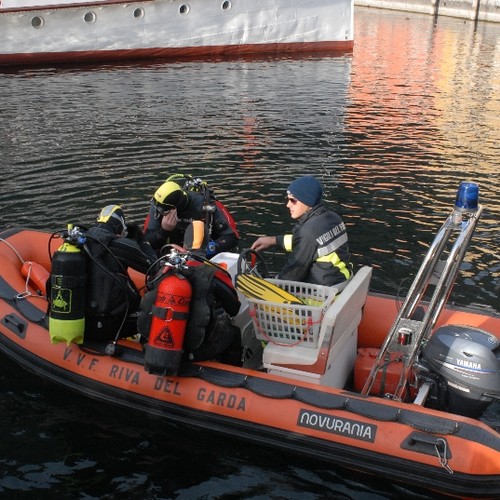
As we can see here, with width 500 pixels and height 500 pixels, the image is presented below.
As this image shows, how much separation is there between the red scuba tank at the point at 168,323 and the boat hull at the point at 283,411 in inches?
16.4

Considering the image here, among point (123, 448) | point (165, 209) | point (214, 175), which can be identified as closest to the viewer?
point (123, 448)

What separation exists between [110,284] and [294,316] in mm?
1603

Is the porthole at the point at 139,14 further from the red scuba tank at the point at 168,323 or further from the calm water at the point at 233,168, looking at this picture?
the red scuba tank at the point at 168,323

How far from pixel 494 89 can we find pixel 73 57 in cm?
1404

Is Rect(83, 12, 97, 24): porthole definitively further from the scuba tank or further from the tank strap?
the tank strap

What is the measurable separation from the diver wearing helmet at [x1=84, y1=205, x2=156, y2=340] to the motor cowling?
12 centimetres

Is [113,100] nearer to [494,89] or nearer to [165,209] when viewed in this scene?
[494,89]

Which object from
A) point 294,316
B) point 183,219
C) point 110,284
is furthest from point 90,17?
point 294,316

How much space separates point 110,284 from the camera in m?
6.07

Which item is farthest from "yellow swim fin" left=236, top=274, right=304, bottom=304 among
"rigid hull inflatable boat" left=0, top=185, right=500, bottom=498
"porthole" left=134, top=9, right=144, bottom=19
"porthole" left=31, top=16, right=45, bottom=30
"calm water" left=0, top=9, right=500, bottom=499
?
"porthole" left=134, top=9, right=144, bottom=19

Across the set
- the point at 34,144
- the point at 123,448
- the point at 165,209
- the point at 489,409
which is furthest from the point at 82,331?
the point at 34,144

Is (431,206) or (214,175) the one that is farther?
(214,175)

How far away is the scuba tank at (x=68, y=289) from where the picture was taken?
5.84 meters

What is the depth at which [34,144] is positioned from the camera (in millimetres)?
14867
